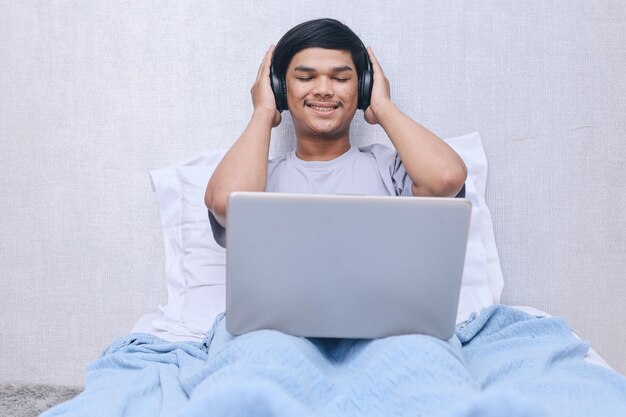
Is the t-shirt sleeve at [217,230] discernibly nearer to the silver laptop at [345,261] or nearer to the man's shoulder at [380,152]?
the man's shoulder at [380,152]

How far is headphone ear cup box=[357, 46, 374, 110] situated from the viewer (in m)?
1.59

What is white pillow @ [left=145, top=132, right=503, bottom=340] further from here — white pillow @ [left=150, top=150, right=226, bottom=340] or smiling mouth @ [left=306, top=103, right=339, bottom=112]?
smiling mouth @ [left=306, top=103, right=339, bottom=112]

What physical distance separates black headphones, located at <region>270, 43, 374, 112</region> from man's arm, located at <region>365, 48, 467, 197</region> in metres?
0.06

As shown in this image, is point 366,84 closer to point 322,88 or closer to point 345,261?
point 322,88

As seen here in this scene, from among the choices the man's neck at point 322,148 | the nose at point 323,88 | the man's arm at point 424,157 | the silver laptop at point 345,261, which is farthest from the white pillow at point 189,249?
the silver laptop at point 345,261

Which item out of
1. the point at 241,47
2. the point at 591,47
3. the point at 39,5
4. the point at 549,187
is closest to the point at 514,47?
the point at 591,47

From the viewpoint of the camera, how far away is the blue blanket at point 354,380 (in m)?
0.84

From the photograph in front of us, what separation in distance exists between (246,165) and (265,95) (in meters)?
0.22

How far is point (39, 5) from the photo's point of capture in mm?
1814

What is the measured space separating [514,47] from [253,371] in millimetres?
1263

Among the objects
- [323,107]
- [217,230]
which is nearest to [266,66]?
[323,107]

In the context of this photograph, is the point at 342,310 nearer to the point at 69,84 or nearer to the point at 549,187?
the point at 549,187

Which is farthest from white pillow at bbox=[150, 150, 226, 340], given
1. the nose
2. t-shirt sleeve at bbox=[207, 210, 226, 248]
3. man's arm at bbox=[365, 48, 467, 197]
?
man's arm at bbox=[365, 48, 467, 197]

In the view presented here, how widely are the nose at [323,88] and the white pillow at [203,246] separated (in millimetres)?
359
